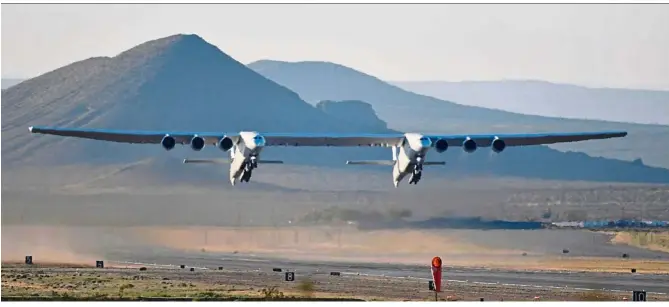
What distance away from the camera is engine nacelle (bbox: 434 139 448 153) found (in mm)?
76312

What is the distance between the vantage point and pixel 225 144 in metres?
76.9

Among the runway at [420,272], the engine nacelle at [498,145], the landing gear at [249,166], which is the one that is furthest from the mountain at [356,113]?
the landing gear at [249,166]

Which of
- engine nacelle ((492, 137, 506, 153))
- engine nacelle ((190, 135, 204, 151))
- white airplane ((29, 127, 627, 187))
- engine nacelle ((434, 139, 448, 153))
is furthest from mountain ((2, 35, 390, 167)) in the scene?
engine nacelle ((434, 139, 448, 153))

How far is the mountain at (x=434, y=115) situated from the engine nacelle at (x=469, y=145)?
46157 mm

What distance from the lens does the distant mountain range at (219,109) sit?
12435 centimetres

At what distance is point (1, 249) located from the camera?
308 feet

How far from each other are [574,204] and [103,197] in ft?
95.4

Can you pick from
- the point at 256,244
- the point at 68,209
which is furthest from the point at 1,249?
the point at 256,244

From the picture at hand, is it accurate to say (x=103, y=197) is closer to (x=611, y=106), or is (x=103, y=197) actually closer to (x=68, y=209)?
(x=68, y=209)

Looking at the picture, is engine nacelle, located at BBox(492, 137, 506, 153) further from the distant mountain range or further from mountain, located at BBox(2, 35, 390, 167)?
mountain, located at BBox(2, 35, 390, 167)

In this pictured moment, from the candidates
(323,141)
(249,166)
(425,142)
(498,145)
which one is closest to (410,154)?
(425,142)

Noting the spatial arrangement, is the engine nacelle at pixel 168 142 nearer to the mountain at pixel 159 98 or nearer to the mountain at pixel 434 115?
the mountain at pixel 434 115

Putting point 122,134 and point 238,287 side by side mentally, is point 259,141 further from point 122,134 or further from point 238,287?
point 122,134

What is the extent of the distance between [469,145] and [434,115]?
80.1 metres
